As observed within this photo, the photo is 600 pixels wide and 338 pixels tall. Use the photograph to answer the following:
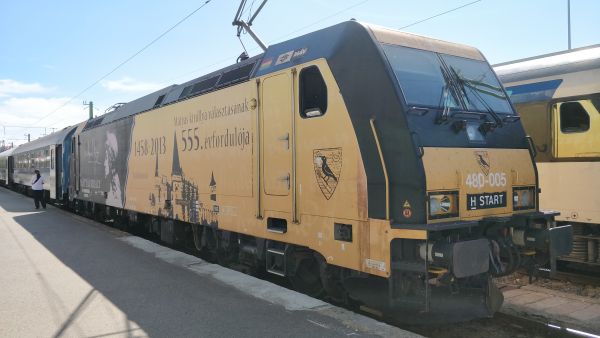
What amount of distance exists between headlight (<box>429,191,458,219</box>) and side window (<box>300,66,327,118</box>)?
1.48 metres

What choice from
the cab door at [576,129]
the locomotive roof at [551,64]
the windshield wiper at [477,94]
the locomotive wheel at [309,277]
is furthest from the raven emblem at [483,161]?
the locomotive roof at [551,64]

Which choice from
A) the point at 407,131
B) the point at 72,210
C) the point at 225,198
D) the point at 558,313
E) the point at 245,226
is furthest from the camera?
the point at 72,210

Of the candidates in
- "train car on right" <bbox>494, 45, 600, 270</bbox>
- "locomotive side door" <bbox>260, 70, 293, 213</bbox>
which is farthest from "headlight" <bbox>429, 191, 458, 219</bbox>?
"train car on right" <bbox>494, 45, 600, 270</bbox>

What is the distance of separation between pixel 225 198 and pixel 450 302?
3517 mm

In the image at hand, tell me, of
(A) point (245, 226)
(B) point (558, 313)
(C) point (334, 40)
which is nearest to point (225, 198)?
(A) point (245, 226)

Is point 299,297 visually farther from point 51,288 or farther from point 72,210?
point 72,210

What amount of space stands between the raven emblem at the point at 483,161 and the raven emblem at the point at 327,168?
4.64 ft

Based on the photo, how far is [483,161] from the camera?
16.9ft

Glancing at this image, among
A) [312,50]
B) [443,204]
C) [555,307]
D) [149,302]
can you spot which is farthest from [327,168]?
[555,307]

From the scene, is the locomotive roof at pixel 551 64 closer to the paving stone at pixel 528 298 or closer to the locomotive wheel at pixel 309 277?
the paving stone at pixel 528 298

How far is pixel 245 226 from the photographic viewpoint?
6.63m

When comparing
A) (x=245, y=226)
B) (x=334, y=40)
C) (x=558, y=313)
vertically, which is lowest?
(x=558, y=313)

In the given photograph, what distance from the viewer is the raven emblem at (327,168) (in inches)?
200

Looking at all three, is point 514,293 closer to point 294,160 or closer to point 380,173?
point 380,173
